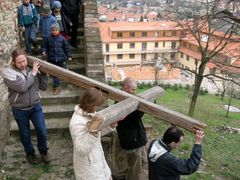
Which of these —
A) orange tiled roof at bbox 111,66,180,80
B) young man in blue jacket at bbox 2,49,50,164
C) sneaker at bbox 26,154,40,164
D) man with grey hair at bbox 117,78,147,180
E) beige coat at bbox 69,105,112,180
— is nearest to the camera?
beige coat at bbox 69,105,112,180

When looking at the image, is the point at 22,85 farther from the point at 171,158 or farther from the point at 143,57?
the point at 143,57

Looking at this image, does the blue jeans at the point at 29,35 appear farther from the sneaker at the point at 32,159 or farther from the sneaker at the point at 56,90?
A: the sneaker at the point at 32,159

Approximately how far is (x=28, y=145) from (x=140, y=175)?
1.79m

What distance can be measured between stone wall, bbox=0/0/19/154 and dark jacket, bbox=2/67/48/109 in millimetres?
1210

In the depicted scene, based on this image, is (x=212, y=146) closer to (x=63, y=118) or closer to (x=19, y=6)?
(x=63, y=118)

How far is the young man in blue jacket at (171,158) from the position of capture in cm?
333

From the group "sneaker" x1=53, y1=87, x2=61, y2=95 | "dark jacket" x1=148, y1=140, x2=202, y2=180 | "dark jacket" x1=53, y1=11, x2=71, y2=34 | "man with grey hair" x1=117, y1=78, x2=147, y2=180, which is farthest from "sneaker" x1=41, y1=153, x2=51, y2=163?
"dark jacket" x1=53, y1=11, x2=71, y2=34

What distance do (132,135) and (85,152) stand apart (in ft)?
4.29

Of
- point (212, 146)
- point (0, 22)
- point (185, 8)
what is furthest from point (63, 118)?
point (185, 8)

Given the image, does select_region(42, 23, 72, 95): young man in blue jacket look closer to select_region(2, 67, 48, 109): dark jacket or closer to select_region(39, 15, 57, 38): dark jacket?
select_region(39, 15, 57, 38): dark jacket

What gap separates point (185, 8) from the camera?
48.7 ft

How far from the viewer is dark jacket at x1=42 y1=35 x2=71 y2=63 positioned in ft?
20.9

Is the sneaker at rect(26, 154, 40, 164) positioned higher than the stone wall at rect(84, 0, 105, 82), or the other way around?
the stone wall at rect(84, 0, 105, 82)

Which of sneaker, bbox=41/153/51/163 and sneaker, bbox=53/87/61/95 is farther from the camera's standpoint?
sneaker, bbox=53/87/61/95
